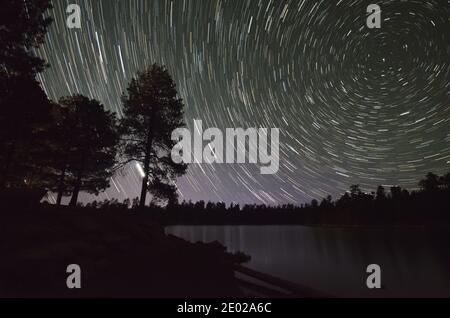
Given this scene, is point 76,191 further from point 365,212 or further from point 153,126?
point 365,212

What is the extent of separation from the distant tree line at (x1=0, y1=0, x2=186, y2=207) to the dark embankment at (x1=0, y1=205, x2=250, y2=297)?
2.15m

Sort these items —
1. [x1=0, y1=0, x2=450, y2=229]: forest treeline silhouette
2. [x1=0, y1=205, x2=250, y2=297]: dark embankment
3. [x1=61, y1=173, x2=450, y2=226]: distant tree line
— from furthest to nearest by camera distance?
[x1=61, y1=173, x2=450, y2=226]: distant tree line → [x1=0, y1=0, x2=450, y2=229]: forest treeline silhouette → [x1=0, y1=205, x2=250, y2=297]: dark embankment

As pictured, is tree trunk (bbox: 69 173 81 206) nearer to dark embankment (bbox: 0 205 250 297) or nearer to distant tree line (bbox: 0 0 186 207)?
distant tree line (bbox: 0 0 186 207)

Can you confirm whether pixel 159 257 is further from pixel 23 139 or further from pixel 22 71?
pixel 23 139

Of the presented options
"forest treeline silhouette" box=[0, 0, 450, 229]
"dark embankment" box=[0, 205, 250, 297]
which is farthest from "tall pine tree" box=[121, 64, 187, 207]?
"dark embankment" box=[0, 205, 250, 297]

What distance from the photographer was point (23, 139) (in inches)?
671

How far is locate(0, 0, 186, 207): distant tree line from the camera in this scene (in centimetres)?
1381

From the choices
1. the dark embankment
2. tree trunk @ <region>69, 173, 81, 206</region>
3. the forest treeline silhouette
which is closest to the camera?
the dark embankment

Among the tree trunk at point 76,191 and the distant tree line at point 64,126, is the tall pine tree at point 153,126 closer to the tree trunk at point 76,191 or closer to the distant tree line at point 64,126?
the distant tree line at point 64,126

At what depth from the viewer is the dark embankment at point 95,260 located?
6949 millimetres

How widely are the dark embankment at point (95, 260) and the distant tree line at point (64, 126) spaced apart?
7.04 ft

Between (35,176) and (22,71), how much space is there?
41.2ft
